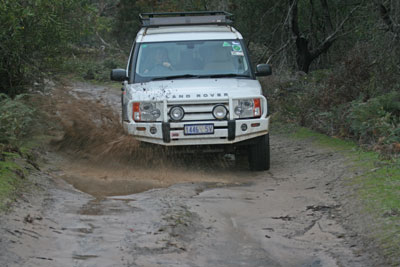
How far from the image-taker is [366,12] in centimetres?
1412

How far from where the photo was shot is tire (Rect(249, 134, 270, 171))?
29.5 feet

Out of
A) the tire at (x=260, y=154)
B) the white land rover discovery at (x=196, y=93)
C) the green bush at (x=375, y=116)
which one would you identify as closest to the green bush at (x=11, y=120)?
the white land rover discovery at (x=196, y=93)

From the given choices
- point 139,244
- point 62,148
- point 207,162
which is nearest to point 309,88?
point 207,162

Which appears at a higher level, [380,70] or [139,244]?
[380,70]

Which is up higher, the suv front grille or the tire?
the suv front grille

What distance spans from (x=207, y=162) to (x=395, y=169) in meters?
3.20

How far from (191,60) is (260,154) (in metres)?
1.80

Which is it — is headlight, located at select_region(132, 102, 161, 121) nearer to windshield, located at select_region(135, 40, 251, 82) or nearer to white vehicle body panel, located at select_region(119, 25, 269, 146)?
white vehicle body panel, located at select_region(119, 25, 269, 146)

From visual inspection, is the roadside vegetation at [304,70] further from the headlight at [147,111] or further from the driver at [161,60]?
the driver at [161,60]

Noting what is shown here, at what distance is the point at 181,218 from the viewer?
619 centimetres

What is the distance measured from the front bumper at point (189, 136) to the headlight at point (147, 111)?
101mm

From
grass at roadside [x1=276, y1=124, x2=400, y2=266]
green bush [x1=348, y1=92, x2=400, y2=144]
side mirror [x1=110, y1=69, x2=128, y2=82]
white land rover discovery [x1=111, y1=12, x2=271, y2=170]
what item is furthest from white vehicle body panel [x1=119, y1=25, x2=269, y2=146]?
green bush [x1=348, y1=92, x2=400, y2=144]

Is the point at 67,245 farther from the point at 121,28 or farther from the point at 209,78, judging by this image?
the point at 121,28

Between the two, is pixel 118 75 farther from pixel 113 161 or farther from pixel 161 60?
pixel 113 161
